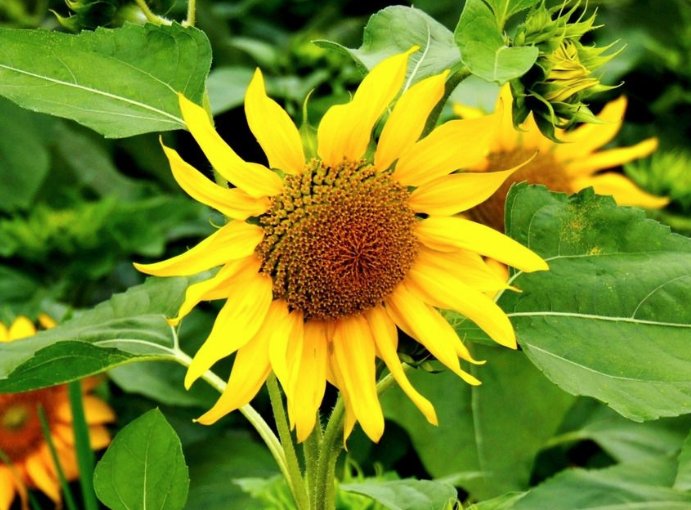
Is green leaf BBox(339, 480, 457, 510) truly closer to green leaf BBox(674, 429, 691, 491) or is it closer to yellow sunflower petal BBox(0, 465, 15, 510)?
green leaf BBox(674, 429, 691, 491)

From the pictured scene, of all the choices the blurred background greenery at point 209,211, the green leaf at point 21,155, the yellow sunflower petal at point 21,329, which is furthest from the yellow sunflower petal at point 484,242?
the green leaf at point 21,155

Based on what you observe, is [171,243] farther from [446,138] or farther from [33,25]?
[446,138]

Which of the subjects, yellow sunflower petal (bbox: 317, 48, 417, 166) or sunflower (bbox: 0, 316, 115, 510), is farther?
sunflower (bbox: 0, 316, 115, 510)

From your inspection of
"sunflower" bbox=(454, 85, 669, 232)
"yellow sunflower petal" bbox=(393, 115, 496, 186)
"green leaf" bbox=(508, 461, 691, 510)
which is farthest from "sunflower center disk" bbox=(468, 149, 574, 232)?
"yellow sunflower petal" bbox=(393, 115, 496, 186)

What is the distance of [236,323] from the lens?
0.46 m

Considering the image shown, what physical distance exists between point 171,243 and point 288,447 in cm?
63

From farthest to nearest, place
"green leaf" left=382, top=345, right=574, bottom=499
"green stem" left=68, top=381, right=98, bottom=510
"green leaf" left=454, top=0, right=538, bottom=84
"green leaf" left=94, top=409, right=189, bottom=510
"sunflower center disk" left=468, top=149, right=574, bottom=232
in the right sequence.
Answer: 1. "sunflower center disk" left=468, top=149, right=574, bottom=232
2. "green leaf" left=382, top=345, right=574, bottom=499
3. "green stem" left=68, top=381, right=98, bottom=510
4. "green leaf" left=94, top=409, right=189, bottom=510
5. "green leaf" left=454, top=0, right=538, bottom=84

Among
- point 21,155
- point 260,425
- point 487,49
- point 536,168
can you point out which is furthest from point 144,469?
point 21,155

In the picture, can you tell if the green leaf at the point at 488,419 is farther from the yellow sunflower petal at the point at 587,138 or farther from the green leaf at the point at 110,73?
the green leaf at the point at 110,73

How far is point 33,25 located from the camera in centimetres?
122

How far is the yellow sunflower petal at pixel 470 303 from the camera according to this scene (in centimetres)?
47

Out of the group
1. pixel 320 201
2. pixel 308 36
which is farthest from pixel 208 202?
pixel 308 36

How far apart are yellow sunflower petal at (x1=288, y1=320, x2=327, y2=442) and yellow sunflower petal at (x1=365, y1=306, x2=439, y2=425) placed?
1.0 inches

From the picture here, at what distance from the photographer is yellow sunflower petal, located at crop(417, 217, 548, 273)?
47 cm
